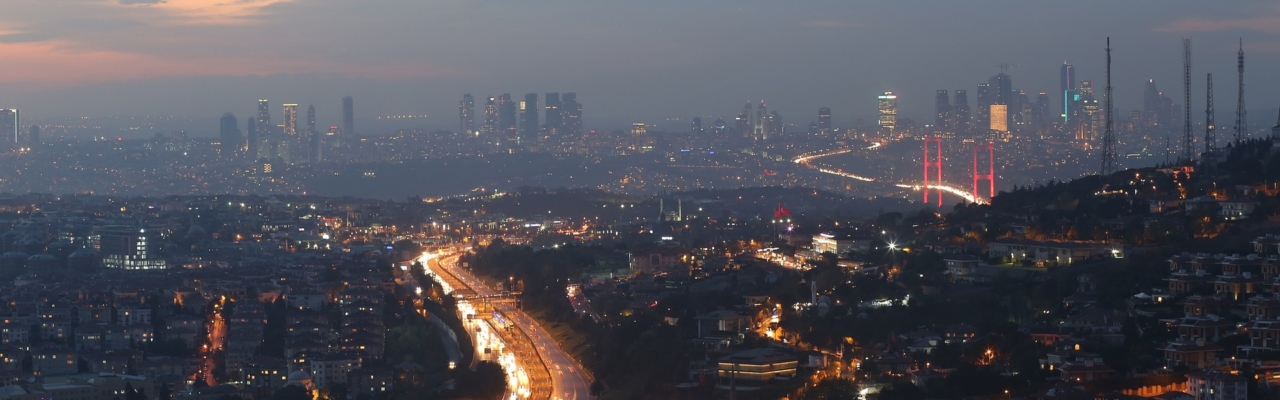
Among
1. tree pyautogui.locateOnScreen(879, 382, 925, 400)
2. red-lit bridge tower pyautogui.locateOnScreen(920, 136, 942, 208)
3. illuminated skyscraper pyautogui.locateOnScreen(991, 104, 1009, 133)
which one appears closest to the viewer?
tree pyautogui.locateOnScreen(879, 382, 925, 400)

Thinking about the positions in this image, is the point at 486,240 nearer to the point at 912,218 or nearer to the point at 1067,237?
the point at 912,218

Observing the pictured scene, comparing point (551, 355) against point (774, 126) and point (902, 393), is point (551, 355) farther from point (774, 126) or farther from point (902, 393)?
point (774, 126)

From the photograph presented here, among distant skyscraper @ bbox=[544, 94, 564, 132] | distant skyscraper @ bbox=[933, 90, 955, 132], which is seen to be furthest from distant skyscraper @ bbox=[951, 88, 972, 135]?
distant skyscraper @ bbox=[544, 94, 564, 132]

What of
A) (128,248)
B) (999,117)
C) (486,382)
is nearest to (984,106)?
(999,117)

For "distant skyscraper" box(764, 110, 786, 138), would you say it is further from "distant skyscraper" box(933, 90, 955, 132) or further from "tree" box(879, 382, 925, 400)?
"tree" box(879, 382, 925, 400)

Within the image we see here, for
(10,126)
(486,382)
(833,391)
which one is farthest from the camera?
(10,126)
